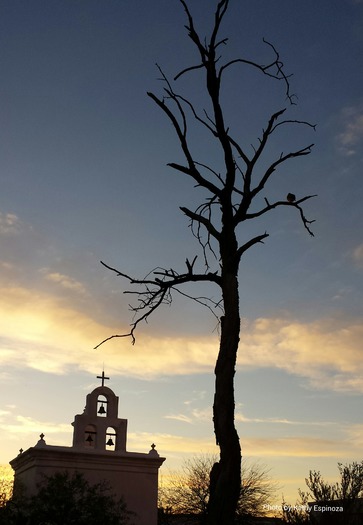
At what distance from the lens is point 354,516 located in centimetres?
2936

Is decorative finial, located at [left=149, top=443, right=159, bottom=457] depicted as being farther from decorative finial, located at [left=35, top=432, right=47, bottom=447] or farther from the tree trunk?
the tree trunk

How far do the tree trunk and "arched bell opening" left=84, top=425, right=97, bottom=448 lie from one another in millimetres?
17494

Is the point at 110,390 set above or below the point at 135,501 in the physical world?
above

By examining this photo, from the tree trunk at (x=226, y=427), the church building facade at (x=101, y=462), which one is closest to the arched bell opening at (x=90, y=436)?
the church building facade at (x=101, y=462)

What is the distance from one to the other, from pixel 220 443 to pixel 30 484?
657 inches

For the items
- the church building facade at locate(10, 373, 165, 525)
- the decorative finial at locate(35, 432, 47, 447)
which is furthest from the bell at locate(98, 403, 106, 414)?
the decorative finial at locate(35, 432, 47, 447)

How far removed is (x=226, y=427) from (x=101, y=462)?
654 inches

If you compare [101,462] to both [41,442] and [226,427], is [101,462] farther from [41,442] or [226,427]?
[226,427]

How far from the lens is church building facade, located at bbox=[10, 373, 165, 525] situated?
22.8 meters

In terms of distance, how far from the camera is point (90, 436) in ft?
82.1

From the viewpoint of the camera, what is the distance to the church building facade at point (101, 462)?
22.8 m

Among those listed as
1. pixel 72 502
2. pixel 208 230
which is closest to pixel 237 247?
pixel 208 230

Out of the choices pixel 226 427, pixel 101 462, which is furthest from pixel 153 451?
pixel 226 427

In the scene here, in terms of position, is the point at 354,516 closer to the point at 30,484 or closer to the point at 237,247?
the point at 30,484
